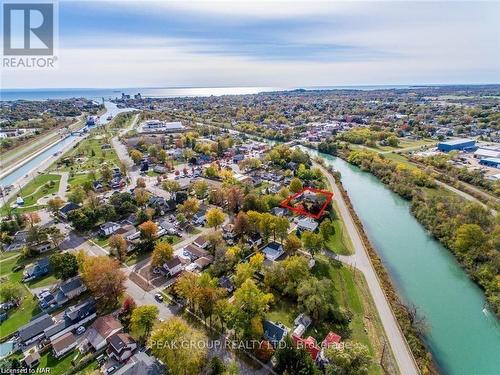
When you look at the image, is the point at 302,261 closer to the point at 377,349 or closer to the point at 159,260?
the point at 377,349

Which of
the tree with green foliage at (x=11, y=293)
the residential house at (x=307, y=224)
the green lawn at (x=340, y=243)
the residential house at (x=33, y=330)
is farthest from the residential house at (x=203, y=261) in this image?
the tree with green foliage at (x=11, y=293)

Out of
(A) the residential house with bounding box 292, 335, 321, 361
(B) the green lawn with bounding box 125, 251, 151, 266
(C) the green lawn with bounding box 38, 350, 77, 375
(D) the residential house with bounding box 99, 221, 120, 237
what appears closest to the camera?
(C) the green lawn with bounding box 38, 350, 77, 375

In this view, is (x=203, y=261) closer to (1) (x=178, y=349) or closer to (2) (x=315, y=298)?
(2) (x=315, y=298)

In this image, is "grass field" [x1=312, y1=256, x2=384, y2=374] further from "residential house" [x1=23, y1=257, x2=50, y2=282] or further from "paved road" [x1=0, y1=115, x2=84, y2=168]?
"paved road" [x1=0, y1=115, x2=84, y2=168]

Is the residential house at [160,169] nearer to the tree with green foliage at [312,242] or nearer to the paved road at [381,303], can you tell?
the paved road at [381,303]

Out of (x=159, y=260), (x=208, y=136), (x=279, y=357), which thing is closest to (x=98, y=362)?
(x=159, y=260)

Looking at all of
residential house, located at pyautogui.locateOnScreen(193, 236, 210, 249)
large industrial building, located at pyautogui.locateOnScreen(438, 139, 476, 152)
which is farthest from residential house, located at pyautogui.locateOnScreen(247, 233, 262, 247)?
large industrial building, located at pyautogui.locateOnScreen(438, 139, 476, 152)

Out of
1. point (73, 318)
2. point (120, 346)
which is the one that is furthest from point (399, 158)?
point (73, 318)
